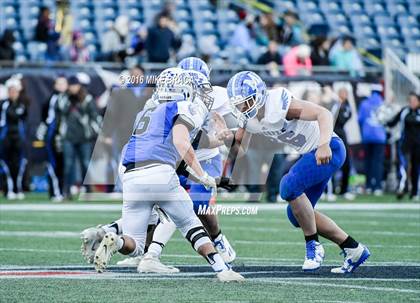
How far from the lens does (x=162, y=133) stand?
7.40 metres

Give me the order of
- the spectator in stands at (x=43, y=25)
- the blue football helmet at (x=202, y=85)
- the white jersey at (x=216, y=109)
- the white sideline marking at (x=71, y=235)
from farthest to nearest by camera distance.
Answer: the spectator in stands at (x=43, y=25) → the white sideline marking at (x=71, y=235) → the white jersey at (x=216, y=109) → the blue football helmet at (x=202, y=85)

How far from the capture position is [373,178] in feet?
59.8

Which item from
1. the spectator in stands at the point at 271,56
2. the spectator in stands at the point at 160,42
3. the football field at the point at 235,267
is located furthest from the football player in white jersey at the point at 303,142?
the spectator in stands at the point at 271,56

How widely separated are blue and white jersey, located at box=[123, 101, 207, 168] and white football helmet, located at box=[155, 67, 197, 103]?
134 mm

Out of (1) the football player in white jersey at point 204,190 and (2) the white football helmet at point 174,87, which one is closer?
(2) the white football helmet at point 174,87

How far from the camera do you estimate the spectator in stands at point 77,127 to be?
1627cm

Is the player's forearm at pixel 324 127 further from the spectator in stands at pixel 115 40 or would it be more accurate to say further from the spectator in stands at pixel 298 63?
the spectator in stands at pixel 115 40

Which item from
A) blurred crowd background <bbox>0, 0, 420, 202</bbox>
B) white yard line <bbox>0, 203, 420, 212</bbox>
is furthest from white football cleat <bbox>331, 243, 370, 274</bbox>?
blurred crowd background <bbox>0, 0, 420, 202</bbox>

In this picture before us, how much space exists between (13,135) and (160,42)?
2.82 m

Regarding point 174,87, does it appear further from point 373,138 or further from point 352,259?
point 373,138

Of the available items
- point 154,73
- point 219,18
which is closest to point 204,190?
point 154,73

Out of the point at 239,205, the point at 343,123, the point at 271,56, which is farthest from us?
the point at 271,56

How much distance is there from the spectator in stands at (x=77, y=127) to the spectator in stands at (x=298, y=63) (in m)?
3.53

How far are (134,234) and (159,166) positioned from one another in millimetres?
467
